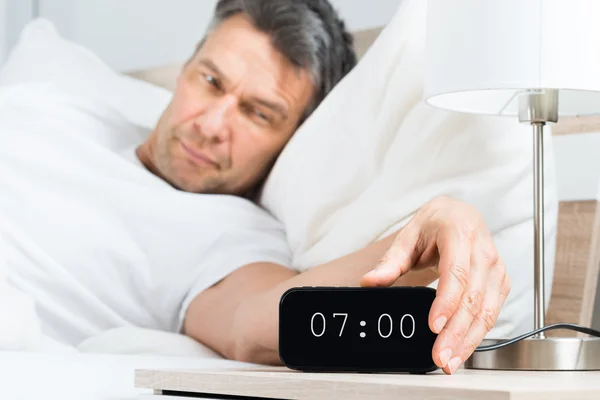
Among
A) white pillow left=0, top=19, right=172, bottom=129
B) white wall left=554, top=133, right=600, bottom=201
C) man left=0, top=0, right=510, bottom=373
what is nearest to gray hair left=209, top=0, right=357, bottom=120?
man left=0, top=0, right=510, bottom=373

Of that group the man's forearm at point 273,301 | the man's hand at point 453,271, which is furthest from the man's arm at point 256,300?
the man's hand at point 453,271

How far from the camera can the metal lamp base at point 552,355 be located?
0.98 m

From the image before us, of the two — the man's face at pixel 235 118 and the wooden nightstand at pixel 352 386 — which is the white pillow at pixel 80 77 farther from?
the wooden nightstand at pixel 352 386

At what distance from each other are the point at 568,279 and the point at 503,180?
9.2 inches

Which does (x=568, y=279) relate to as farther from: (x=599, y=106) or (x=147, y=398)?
(x=147, y=398)

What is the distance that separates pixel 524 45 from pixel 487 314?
0.37 metres

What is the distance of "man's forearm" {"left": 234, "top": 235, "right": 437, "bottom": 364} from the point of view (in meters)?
1.20

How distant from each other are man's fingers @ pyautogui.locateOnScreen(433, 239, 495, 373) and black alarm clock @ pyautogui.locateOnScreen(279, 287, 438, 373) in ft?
0.05

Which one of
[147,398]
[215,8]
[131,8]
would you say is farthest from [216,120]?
[147,398]

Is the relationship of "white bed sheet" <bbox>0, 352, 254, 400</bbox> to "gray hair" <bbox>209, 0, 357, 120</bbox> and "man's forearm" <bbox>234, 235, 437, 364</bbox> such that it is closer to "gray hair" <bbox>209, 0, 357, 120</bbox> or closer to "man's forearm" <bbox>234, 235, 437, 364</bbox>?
"man's forearm" <bbox>234, 235, 437, 364</bbox>

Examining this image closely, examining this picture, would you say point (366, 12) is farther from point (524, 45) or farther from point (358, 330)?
point (358, 330)

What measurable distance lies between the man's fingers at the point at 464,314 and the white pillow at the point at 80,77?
101cm

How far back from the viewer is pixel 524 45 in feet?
3.29

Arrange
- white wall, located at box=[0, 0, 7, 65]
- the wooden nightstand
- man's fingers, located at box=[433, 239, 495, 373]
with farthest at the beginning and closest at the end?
1. white wall, located at box=[0, 0, 7, 65]
2. man's fingers, located at box=[433, 239, 495, 373]
3. the wooden nightstand
